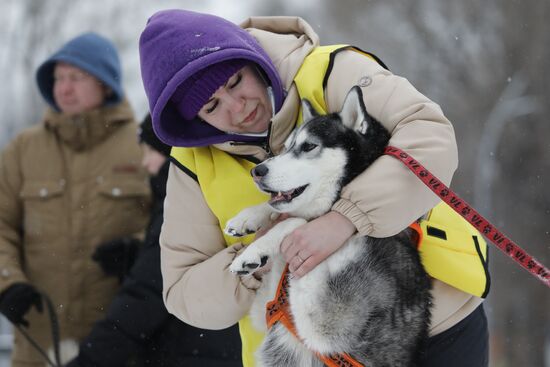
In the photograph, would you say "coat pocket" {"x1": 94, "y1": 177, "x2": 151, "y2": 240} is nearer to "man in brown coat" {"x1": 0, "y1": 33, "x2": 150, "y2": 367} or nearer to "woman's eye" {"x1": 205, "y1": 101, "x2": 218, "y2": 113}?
"man in brown coat" {"x1": 0, "y1": 33, "x2": 150, "y2": 367}

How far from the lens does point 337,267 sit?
2.32 meters

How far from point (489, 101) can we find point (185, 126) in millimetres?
18406

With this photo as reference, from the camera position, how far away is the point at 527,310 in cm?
1641

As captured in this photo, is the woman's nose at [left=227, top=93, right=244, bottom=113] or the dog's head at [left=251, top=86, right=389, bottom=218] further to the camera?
the woman's nose at [left=227, top=93, right=244, bottom=113]

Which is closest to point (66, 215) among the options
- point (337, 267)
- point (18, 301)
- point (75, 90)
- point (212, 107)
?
point (18, 301)

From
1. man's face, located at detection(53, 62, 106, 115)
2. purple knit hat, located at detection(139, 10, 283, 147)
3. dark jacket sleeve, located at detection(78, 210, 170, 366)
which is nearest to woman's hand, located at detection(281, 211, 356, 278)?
purple knit hat, located at detection(139, 10, 283, 147)

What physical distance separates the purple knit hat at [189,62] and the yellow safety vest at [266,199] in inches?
3.3

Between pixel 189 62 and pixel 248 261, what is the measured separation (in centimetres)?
72

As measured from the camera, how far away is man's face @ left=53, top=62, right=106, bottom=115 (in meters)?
4.41

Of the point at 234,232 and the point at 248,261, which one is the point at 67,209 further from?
the point at 248,261

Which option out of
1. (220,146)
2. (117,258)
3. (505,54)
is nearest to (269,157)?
(220,146)

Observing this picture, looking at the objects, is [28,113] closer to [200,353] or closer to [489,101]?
[489,101]

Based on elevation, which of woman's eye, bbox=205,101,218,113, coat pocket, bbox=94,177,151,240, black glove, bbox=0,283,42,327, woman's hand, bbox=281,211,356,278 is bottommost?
black glove, bbox=0,283,42,327

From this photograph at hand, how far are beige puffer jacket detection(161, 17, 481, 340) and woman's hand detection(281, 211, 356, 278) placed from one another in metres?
0.04
